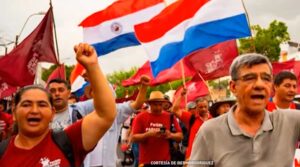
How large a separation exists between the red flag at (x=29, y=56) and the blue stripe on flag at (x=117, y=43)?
3.88ft

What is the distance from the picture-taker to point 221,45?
877 centimetres

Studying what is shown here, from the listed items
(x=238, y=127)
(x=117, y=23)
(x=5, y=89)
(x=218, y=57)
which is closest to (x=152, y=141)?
(x=218, y=57)

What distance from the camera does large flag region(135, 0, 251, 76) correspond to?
7.94 metres

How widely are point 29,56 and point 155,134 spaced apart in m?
2.96

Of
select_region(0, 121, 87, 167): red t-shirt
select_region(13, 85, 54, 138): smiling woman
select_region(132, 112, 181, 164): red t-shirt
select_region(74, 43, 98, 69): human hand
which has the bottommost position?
select_region(132, 112, 181, 164): red t-shirt

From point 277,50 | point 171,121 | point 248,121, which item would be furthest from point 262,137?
point 277,50

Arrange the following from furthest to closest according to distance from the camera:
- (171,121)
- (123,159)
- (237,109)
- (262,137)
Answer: (123,159), (171,121), (237,109), (262,137)

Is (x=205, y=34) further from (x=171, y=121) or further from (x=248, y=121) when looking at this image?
(x=248, y=121)

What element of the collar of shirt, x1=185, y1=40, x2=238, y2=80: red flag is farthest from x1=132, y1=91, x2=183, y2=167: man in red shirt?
the collar of shirt

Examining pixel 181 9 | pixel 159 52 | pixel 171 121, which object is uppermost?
pixel 181 9

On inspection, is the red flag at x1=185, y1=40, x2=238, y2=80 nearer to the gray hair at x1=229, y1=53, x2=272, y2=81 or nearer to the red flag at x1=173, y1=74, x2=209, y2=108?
the red flag at x1=173, y1=74, x2=209, y2=108

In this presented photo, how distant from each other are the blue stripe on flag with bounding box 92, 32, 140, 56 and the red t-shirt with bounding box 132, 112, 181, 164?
8.64ft

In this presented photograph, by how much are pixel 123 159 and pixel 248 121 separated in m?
9.82

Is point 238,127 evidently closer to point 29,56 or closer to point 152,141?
point 152,141
